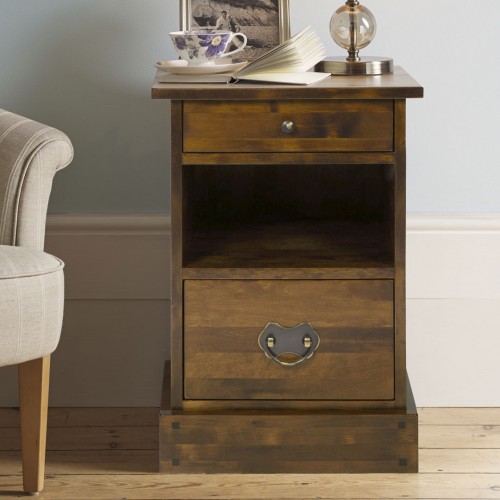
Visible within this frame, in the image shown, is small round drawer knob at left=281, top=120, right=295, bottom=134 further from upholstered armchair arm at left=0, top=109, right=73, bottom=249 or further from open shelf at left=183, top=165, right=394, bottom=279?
upholstered armchair arm at left=0, top=109, right=73, bottom=249

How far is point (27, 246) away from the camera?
5.45 ft

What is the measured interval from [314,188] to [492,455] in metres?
0.66

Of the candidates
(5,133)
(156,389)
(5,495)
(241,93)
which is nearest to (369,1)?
(241,93)

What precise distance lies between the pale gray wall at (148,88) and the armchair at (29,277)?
34 centimetres

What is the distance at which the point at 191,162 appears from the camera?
1.63 metres

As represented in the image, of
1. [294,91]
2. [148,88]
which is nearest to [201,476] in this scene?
[294,91]

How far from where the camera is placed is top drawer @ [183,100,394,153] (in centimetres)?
161

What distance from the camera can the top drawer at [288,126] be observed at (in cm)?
161

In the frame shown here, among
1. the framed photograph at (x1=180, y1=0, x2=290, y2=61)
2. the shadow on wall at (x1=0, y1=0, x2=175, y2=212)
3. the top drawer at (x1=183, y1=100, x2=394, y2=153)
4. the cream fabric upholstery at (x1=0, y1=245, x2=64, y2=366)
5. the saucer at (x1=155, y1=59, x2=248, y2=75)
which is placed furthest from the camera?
the shadow on wall at (x1=0, y1=0, x2=175, y2=212)

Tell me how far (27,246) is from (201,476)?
1.66ft

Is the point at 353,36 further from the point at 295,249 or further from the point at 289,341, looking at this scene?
the point at 289,341

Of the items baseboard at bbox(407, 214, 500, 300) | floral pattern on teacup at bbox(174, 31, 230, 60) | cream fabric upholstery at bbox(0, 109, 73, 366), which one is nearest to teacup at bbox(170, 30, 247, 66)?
floral pattern on teacup at bbox(174, 31, 230, 60)

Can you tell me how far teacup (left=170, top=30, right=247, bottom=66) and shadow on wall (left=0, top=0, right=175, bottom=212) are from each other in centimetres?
28

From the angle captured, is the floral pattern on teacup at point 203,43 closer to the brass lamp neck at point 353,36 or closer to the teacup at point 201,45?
the teacup at point 201,45
